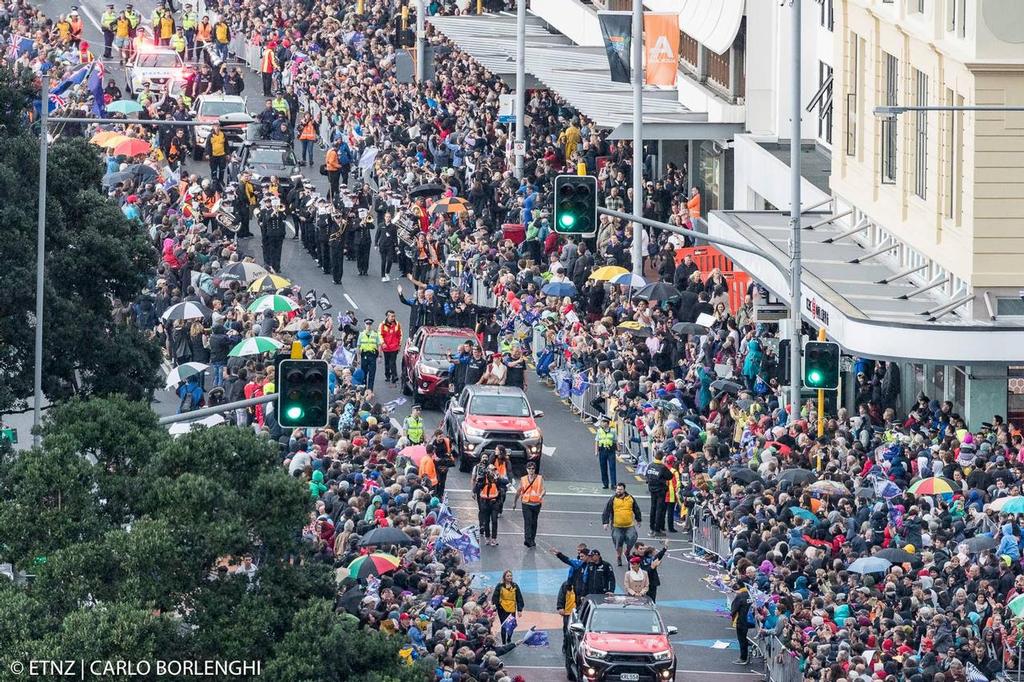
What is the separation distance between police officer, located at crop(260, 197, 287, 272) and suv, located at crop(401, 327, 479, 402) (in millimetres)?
8708

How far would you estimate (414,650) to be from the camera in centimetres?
3188

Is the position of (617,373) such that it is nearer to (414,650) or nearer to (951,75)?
(951,75)

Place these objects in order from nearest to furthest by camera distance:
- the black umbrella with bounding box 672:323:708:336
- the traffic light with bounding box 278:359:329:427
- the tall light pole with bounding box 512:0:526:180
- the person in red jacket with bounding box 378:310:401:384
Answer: the traffic light with bounding box 278:359:329:427 → the black umbrella with bounding box 672:323:708:336 → the person in red jacket with bounding box 378:310:401:384 → the tall light pole with bounding box 512:0:526:180

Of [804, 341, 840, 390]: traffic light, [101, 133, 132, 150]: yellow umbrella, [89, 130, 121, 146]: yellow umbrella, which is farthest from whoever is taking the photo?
[89, 130, 121, 146]: yellow umbrella

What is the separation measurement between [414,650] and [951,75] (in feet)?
55.9

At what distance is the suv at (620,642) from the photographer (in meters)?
33.8

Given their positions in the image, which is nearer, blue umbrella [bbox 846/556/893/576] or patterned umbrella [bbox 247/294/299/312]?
blue umbrella [bbox 846/556/893/576]

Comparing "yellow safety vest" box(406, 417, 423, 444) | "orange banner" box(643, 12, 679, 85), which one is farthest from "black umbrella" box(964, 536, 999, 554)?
"orange banner" box(643, 12, 679, 85)

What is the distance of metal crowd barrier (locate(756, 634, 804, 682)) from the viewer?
3372cm

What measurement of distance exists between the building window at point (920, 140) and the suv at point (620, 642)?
14274 mm

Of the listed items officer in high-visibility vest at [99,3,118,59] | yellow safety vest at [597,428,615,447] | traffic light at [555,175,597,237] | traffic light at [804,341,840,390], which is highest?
officer in high-visibility vest at [99,3,118,59]

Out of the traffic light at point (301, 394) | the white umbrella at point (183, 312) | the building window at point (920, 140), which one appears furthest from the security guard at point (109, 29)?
the traffic light at point (301, 394)

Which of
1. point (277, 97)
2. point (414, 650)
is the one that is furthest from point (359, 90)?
point (414, 650)

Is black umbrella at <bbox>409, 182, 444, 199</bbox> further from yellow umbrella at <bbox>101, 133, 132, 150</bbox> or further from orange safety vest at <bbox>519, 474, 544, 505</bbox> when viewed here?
orange safety vest at <bbox>519, 474, 544, 505</bbox>
